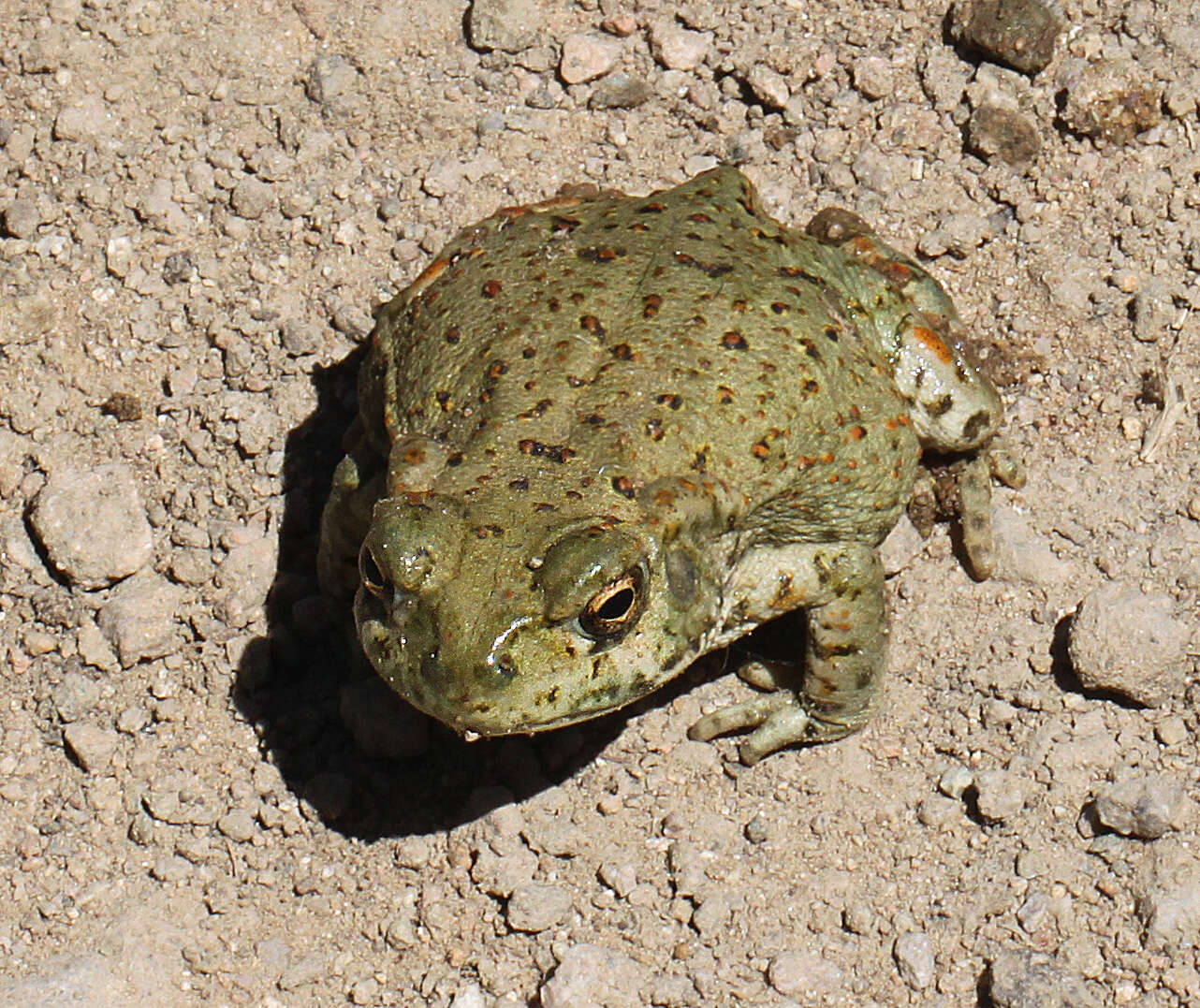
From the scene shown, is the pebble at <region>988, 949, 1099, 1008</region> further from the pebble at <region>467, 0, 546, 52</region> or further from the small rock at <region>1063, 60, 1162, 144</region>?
the pebble at <region>467, 0, 546, 52</region>

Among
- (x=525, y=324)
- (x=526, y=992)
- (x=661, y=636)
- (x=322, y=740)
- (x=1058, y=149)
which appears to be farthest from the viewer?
(x=1058, y=149)

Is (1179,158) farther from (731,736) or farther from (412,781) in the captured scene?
(412,781)

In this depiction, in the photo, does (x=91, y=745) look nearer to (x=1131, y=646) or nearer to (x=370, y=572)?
(x=370, y=572)

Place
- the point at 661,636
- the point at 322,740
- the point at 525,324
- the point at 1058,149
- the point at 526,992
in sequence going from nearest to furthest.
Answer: the point at 661,636 → the point at 525,324 → the point at 526,992 → the point at 322,740 → the point at 1058,149

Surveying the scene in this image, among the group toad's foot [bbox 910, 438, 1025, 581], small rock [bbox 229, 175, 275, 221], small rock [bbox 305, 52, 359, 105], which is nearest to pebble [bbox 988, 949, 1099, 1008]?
toad's foot [bbox 910, 438, 1025, 581]

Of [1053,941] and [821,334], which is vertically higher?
[821,334]

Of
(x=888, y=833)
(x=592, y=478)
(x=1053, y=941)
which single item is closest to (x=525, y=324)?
(x=592, y=478)
